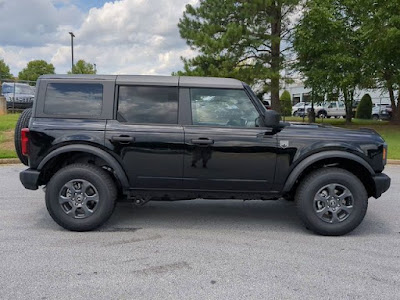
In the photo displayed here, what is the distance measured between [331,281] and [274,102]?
58.1 ft

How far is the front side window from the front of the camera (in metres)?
4.21

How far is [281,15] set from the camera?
18141mm

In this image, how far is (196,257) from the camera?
357 centimetres

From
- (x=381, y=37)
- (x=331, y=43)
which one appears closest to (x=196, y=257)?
(x=381, y=37)

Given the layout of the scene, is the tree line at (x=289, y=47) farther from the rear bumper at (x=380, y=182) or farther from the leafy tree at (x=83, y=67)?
the leafy tree at (x=83, y=67)

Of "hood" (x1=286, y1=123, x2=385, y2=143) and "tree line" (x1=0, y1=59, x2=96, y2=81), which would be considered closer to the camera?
"hood" (x1=286, y1=123, x2=385, y2=143)

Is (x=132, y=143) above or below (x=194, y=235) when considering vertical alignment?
above

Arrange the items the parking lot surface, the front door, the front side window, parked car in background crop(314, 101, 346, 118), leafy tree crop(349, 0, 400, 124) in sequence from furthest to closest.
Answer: parked car in background crop(314, 101, 346, 118)
leafy tree crop(349, 0, 400, 124)
the front side window
the front door
the parking lot surface

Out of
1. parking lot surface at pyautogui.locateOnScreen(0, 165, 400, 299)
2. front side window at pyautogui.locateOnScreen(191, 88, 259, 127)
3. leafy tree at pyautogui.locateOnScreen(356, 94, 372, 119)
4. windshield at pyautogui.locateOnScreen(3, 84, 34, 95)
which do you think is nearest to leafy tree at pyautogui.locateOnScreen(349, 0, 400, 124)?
parking lot surface at pyautogui.locateOnScreen(0, 165, 400, 299)

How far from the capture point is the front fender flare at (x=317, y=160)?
4.06 meters

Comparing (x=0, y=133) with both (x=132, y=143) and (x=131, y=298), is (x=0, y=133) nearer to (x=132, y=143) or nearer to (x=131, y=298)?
(x=132, y=143)

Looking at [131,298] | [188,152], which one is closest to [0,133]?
[188,152]

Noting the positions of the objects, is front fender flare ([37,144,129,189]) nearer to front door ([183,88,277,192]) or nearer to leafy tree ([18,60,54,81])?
front door ([183,88,277,192])

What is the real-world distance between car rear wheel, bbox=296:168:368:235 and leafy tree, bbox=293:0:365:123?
12792 millimetres
